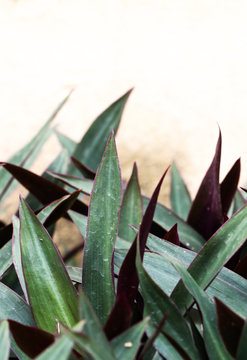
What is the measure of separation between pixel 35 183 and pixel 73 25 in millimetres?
1354

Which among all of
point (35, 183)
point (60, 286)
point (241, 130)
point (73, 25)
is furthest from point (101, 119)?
point (73, 25)

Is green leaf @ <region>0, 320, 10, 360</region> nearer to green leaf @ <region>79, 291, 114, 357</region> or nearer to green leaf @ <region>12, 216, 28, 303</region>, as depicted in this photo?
green leaf @ <region>79, 291, 114, 357</region>

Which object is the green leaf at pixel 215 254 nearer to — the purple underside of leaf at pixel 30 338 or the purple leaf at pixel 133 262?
the purple leaf at pixel 133 262

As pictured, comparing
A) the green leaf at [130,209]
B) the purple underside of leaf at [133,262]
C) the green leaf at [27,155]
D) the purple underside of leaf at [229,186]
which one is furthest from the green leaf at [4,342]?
the green leaf at [27,155]

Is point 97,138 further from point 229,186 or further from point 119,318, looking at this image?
point 119,318

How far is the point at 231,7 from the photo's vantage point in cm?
221

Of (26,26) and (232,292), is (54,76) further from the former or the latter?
(232,292)

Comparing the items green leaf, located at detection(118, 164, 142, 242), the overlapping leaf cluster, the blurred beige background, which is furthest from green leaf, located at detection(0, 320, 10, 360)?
the blurred beige background

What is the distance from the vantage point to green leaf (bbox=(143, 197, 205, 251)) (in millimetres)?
1006

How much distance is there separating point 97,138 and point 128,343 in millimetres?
741

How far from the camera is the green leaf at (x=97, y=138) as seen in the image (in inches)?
48.9

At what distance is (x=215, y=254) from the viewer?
0.69 meters

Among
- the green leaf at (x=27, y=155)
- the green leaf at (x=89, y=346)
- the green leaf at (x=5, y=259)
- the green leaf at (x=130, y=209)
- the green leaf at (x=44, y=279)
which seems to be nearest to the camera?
the green leaf at (x=89, y=346)

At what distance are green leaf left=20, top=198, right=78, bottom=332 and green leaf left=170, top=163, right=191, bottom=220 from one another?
624 mm
